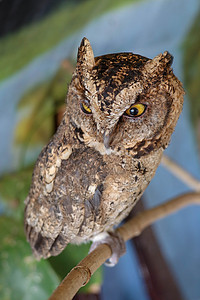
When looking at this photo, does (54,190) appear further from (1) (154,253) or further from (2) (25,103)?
(1) (154,253)

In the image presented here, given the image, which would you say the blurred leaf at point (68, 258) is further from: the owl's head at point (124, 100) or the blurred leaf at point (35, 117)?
the blurred leaf at point (35, 117)

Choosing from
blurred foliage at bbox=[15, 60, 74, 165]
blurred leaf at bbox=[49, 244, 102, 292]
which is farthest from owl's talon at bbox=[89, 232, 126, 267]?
blurred foliage at bbox=[15, 60, 74, 165]

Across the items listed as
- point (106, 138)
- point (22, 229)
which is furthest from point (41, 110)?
point (106, 138)

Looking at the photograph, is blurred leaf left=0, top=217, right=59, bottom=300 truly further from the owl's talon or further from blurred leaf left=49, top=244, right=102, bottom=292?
the owl's talon

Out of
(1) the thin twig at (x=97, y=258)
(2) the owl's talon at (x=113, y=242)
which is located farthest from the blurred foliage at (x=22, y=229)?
(1) the thin twig at (x=97, y=258)

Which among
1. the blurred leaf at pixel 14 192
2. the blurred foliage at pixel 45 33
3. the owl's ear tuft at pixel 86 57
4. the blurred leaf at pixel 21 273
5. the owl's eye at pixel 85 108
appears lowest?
the owl's eye at pixel 85 108

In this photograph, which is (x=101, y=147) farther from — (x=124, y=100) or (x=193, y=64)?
(x=193, y=64)

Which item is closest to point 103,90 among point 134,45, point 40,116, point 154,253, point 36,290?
point 36,290
